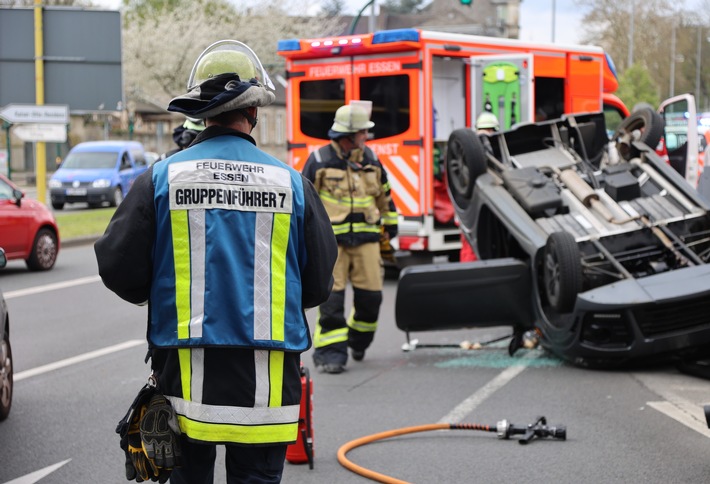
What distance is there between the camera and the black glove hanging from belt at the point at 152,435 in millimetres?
3350

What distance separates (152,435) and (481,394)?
13.8 feet

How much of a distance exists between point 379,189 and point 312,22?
46.0m

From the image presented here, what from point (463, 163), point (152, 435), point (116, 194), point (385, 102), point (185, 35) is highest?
point (185, 35)

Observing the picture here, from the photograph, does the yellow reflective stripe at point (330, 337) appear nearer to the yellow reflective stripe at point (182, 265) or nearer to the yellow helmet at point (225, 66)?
the yellow helmet at point (225, 66)

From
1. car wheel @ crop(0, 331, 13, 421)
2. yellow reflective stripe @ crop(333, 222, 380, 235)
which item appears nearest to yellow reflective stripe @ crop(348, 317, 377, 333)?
yellow reflective stripe @ crop(333, 222, 380, 235)

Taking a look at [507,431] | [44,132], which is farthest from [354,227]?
[44,132]

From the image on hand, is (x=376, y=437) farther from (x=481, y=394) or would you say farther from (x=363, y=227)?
(x=363, y=227)

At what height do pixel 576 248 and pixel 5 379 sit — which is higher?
pixel 576 248

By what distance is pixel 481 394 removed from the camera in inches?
286

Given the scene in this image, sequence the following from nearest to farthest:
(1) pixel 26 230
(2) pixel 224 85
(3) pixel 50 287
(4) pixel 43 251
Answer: (2) pixel 224 85, (3) pixel 50 287, (1) pixel 26 230, (4) pixel 43 251

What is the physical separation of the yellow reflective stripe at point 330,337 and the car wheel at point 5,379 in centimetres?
224

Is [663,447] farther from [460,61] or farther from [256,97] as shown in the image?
[460,61]

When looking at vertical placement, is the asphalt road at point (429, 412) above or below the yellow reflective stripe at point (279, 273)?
below

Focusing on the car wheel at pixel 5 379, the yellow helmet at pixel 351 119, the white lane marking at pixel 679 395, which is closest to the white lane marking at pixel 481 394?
the white lane marking at pixel 679 395
